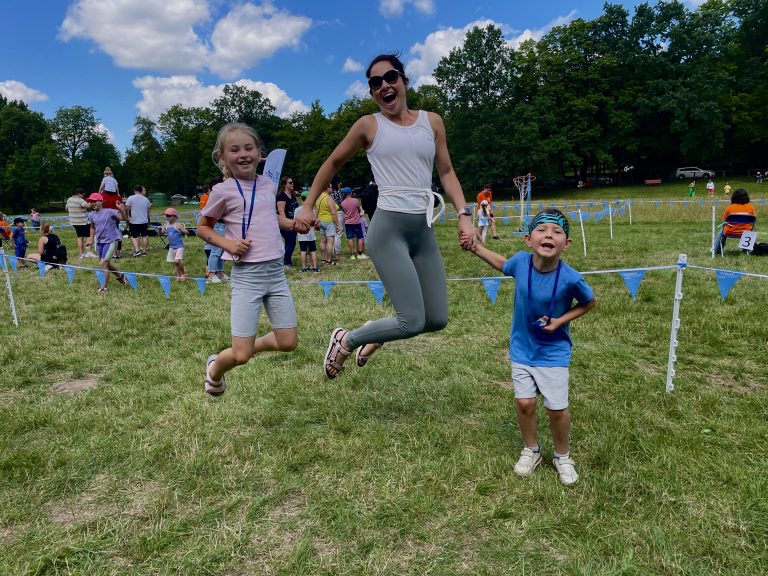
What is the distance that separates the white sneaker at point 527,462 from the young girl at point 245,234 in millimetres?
1736

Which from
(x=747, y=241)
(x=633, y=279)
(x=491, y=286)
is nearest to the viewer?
(x=633, y=279)

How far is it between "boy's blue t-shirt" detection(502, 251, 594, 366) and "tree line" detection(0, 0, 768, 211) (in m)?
49.0

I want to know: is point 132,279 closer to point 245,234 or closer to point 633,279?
point 245,234

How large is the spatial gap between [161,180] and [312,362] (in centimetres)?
7922

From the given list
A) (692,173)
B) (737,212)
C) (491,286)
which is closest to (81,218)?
(491,286)

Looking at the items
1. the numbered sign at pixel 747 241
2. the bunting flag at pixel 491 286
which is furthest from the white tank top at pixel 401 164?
the numbered sign at pixel 747 241

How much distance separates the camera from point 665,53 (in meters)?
50.7

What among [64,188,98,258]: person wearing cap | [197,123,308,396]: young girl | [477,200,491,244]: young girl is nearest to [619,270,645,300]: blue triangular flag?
[197,123,308,396]: young girl

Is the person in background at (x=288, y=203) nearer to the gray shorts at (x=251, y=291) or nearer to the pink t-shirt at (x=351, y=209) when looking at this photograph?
the pink t-shirt at (x=351, y=209)

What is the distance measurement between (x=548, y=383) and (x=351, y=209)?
1016 centimetres

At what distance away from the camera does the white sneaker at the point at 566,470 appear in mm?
2998

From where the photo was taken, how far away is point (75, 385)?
15.8ft

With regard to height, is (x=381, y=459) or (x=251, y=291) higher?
(x=251, y=291)

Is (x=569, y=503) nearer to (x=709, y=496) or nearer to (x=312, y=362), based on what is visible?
(x=709, y=496)
